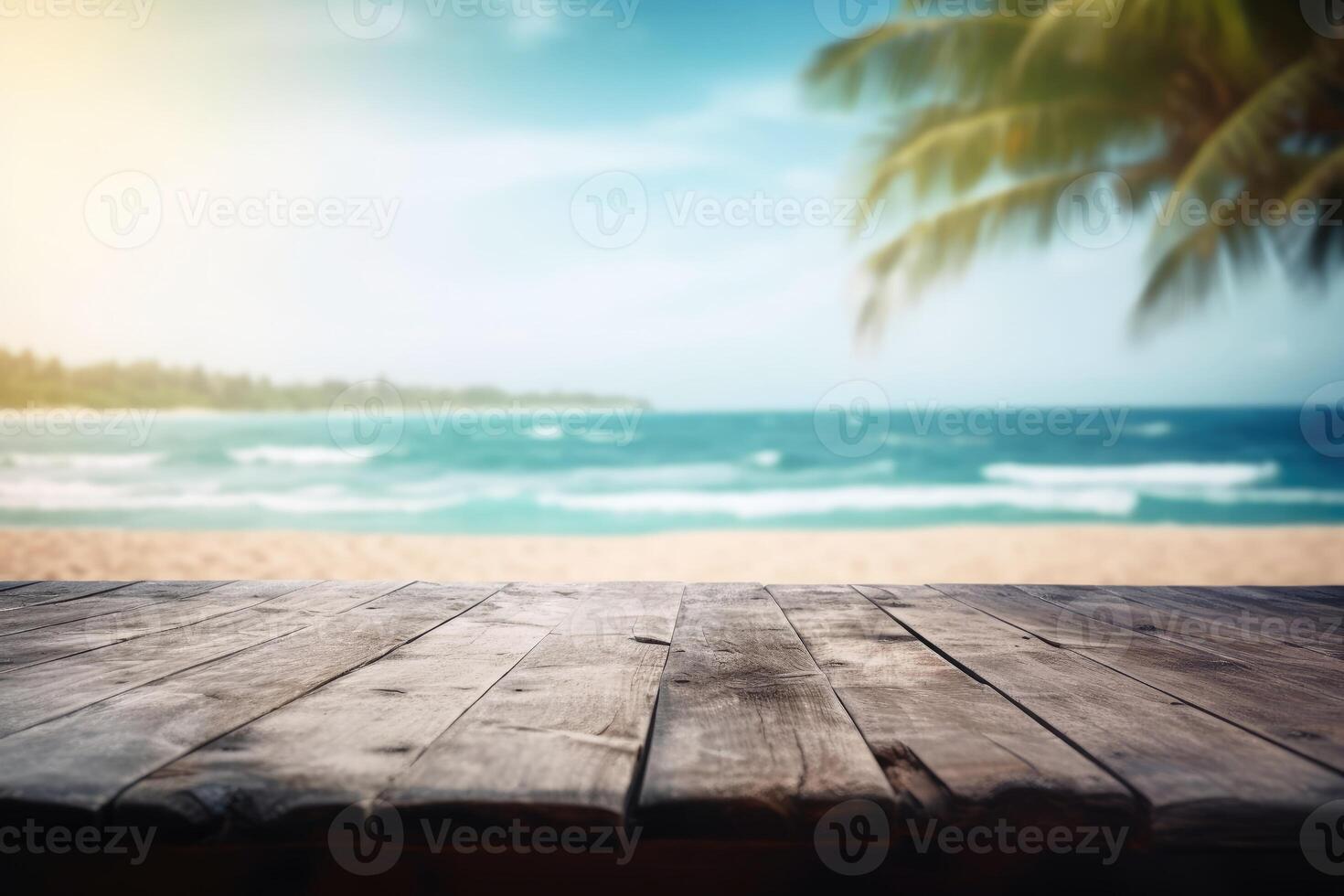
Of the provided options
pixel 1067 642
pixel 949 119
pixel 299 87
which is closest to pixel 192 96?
pixel 299 87

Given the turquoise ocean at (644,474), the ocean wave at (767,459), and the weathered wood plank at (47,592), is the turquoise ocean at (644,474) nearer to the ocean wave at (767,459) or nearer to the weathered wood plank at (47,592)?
the ocean wave at (767,459)

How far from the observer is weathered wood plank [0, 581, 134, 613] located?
1342 mm

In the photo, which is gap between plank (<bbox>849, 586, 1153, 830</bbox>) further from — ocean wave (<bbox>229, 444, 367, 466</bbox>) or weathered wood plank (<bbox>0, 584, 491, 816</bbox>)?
ocean wave (<bbox>229, 444, 367, 466</bbox>)

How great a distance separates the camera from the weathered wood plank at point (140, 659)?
2.52ft

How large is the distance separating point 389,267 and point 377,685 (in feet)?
51.4

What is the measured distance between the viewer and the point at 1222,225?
4.31 metres

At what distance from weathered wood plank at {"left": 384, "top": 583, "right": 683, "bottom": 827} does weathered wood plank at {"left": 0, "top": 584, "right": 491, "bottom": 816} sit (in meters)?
0.22

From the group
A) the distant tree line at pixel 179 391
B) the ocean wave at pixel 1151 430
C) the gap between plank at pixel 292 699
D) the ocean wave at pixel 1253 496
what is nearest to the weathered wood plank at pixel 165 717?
the gap between plank at pixel 292 699

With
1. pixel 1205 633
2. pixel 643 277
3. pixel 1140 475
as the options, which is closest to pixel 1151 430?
pixel 1140 475

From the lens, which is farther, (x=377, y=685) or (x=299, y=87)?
(x=299, y=87)

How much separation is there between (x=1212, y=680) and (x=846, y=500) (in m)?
10.5

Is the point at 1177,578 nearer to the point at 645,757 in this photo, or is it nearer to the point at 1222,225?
the point at 1222,225

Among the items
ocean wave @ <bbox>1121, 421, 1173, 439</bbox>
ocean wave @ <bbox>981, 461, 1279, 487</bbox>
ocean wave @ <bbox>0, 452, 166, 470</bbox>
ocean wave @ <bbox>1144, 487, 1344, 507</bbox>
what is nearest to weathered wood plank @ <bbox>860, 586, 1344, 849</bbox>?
ocean wave @ <bbox>1144, 487, 1344, 507</bbox>

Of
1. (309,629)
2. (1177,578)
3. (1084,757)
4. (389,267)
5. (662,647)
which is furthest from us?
(389,267)
